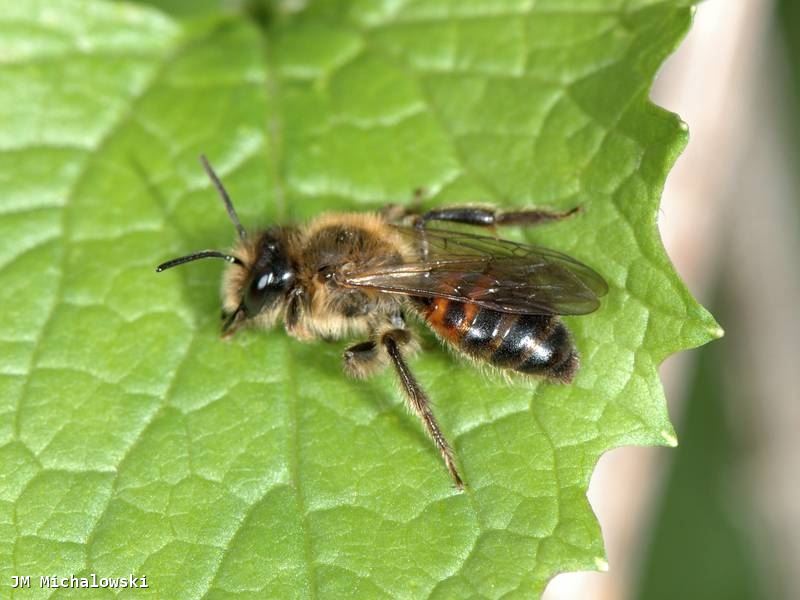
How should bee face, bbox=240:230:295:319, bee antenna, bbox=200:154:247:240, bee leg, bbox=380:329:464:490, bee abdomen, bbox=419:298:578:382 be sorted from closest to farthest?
bee leg, bbox=380:329:464:490
bee abdomen, bbox=419:298:578:382
bee face, bbox=240:230:295:319
bee antenna, bbox=200:154:247:240

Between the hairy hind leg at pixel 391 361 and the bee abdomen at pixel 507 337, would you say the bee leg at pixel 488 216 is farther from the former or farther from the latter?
Answer: the hairy hind leg at pixel 391 361

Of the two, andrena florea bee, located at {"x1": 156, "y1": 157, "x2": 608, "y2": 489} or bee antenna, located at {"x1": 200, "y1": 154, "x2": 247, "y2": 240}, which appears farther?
bee antenna, located at {"x1": 200, "y1": 154, "x2": 247, "y2": 240}

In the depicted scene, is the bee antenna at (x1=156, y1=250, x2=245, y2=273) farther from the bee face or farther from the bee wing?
the bee wing

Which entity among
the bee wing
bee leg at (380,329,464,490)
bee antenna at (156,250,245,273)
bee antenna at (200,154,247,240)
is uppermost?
bee antenna at (200,154,247,240)

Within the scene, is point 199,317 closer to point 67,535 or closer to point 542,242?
point 67,535

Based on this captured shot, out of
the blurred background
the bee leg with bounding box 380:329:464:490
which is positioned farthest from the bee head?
the blurred background

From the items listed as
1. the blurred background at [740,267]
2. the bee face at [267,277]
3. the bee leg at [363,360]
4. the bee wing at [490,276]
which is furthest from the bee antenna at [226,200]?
the blurred background at [740,267]

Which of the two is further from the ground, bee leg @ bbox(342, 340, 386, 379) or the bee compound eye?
the bee compound eye

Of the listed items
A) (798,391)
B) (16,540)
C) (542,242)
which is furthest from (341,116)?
(798,391)
